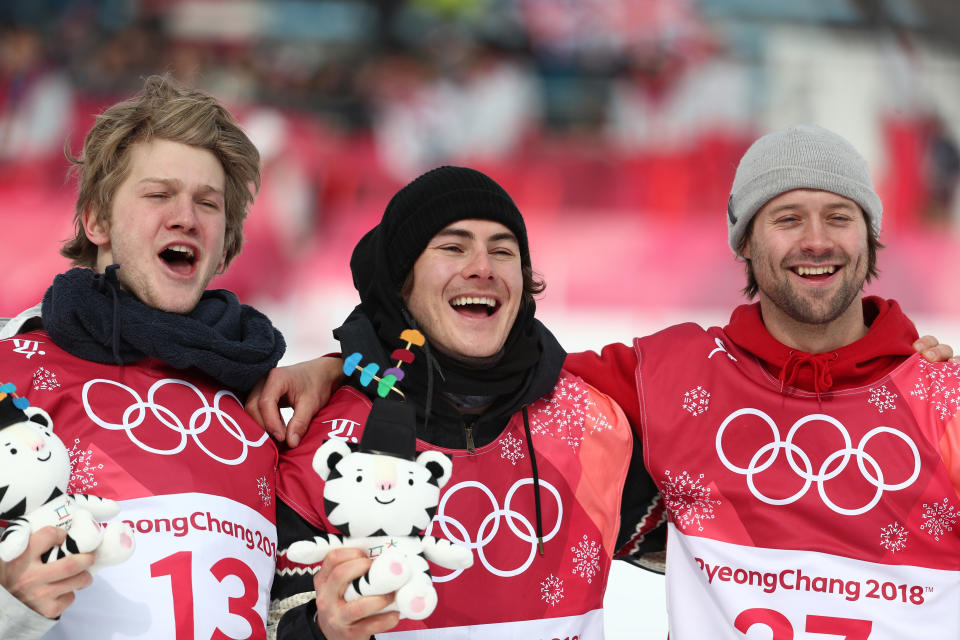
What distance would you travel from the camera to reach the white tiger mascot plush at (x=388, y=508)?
1641 millimetres

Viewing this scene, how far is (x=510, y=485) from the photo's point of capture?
91.7 inches

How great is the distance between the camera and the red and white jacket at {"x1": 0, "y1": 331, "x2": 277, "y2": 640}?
6.78ft

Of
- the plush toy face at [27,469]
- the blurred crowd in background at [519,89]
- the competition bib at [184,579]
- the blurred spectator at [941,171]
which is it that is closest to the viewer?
the plush toy face at [27,469]

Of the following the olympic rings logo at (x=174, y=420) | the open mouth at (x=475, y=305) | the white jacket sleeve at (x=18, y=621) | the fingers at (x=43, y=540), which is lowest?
the white jacket sleeve at (x=18, y=621)

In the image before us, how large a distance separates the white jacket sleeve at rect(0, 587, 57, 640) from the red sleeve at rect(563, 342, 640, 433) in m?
1.39

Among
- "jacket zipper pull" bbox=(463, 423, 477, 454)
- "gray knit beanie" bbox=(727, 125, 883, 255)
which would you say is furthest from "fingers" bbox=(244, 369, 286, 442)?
"gray knit beanie" bbox=(727, 125, 883, 255)

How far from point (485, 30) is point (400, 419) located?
29.1 feet

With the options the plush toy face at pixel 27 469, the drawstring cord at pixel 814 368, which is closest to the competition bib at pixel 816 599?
the drawstring cord at pixel 814 368

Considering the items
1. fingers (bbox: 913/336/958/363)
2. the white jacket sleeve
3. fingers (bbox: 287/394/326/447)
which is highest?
fingers (bbox: 913/336/958/363)

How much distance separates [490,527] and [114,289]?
1.00 m

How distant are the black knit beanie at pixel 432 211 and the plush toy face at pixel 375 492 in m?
0.82

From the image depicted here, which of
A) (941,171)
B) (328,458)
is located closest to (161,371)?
(328,458)

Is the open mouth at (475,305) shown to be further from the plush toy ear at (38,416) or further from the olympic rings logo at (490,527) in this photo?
the plush toy ear at (38,416)

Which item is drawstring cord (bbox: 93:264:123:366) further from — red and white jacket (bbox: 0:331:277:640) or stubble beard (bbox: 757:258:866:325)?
stubble beard (bbox: 757:258:866:325)
